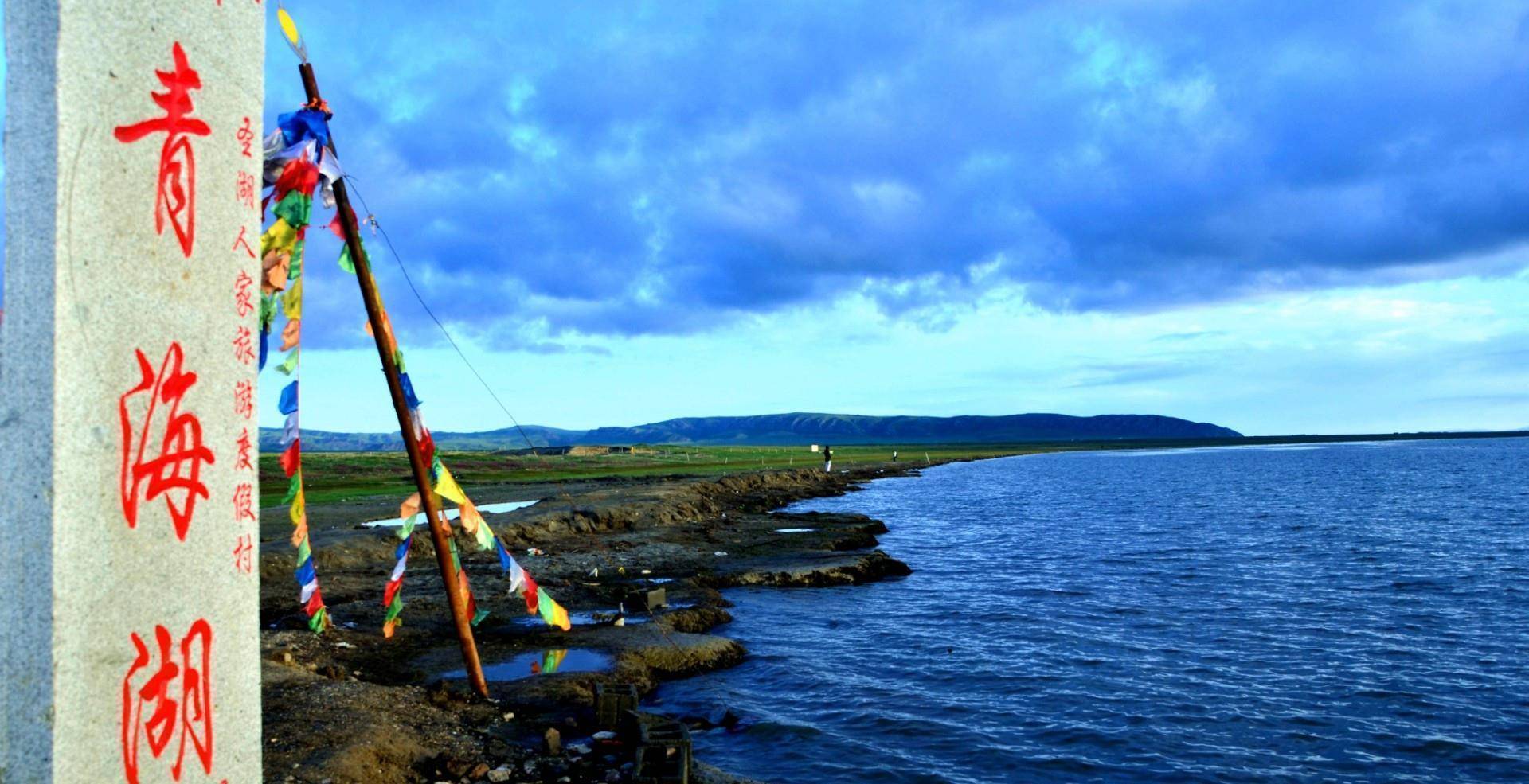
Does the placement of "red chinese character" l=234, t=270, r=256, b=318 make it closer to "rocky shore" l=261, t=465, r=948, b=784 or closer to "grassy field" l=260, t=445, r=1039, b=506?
"rocky shore" l=261, t=465, r=948, b=784

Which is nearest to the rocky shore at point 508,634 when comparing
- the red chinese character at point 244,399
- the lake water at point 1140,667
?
the lake water at point 1140,667

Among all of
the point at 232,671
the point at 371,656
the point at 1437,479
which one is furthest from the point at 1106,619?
the point at 1437,479

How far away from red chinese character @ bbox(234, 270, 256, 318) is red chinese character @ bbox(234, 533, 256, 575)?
1.44m

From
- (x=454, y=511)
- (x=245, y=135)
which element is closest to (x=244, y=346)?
(x=245, y=135)

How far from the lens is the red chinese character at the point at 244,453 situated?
5766 millimetres

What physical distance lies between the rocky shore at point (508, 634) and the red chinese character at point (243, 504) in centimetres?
624

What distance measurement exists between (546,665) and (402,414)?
6802 millimetres

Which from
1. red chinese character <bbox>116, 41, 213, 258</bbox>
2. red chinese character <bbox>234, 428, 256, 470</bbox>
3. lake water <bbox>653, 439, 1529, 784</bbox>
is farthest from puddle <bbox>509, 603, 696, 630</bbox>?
red chinese character <bbox>116, 41, 213, 258</bbox>

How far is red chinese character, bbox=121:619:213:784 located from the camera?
16.1 ft

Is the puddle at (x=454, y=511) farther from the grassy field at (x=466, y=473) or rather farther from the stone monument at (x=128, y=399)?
the stone monument at (x=128, y=399)

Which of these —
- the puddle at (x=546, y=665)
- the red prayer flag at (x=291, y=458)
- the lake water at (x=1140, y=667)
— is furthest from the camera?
the puddle at (x=546, y=665)

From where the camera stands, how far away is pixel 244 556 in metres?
5.75

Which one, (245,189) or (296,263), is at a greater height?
(296,263)

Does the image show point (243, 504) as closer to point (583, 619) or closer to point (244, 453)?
point (244, 453)
